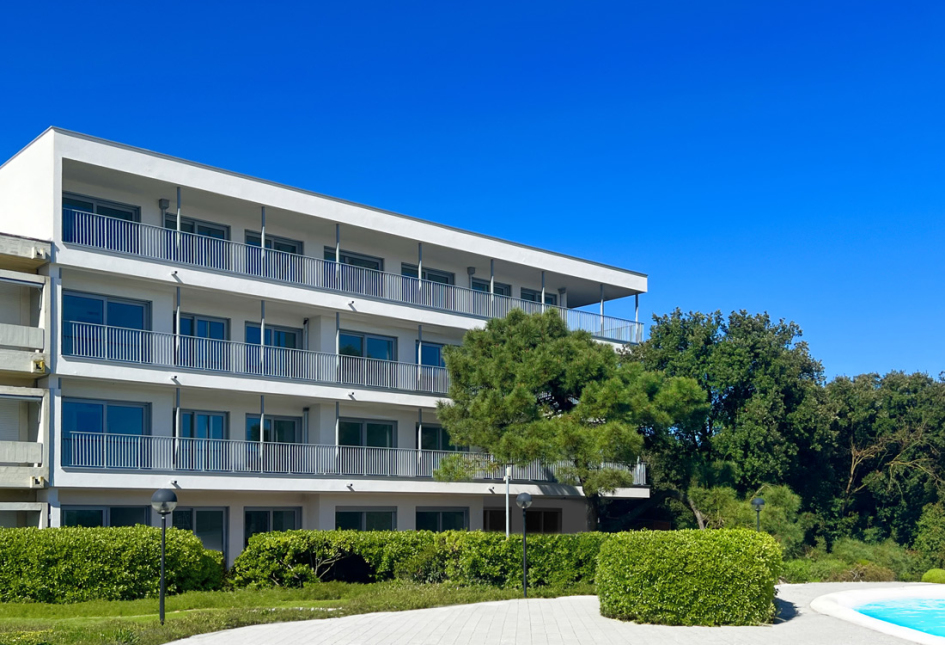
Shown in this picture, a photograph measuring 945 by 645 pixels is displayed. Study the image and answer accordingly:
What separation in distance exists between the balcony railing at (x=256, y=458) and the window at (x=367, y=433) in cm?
123

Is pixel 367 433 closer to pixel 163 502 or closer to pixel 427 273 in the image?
pixel 427 273

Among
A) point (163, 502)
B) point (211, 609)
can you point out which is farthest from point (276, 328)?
point (163, 502)

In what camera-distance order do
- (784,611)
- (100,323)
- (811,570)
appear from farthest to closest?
(811,570) → (100,323) → (784,611)

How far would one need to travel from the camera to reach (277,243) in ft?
108

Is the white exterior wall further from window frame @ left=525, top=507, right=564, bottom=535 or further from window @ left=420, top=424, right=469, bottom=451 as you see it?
window frame @ left=525, top=507, right=564, bottom=535

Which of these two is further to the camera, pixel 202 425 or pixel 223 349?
pixel 202 425

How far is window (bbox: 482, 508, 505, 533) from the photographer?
37.5m

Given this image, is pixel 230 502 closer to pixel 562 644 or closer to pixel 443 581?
pixel 443 581

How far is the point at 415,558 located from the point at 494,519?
11546 millimetres

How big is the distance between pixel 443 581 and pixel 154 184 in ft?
43.7

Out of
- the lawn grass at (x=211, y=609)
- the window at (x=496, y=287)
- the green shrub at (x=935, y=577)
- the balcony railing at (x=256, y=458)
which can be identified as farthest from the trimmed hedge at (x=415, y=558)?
the green shrub at (x=935, y=577)

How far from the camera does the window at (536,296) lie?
41.0 meters

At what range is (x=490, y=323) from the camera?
3100 centimetres

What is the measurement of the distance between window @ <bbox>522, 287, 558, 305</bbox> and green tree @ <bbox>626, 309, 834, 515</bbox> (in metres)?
3.62
